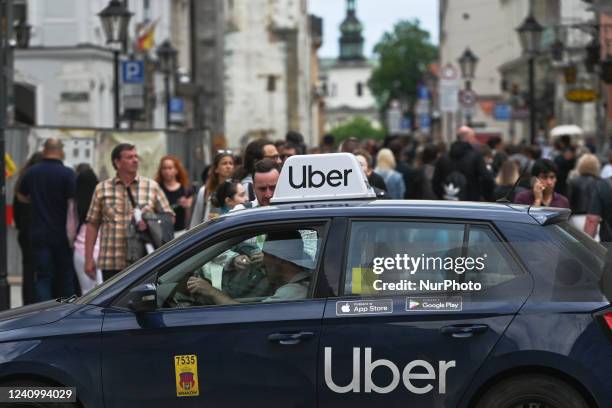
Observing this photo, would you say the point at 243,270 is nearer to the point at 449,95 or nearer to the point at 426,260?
the point at 426,260

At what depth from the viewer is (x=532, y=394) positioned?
7734 millimetres

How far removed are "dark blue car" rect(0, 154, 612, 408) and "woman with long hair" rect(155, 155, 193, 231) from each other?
27.1 feet

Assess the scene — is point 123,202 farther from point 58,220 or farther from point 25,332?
point 25,332

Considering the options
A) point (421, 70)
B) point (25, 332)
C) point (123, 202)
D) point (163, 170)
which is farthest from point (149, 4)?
point (421, 70)

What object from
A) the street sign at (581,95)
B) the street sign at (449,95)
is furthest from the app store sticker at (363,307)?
the street sign at (449,95)

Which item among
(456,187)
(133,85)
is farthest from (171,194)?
(133,85)

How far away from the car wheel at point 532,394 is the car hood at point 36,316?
7.02 ft

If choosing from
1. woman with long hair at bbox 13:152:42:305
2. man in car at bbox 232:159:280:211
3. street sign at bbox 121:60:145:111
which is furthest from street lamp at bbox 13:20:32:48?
man in car at bbox 232:159:280:211

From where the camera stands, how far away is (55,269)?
596 inches

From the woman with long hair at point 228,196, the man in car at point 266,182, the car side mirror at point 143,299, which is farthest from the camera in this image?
the woman with long hair at point 228,196

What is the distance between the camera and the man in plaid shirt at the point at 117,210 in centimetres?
1276

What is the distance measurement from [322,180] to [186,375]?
1.37 meters

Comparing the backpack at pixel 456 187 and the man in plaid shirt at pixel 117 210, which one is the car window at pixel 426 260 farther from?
the backpack at pixel 456 187

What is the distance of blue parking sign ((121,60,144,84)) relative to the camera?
30438 mm
